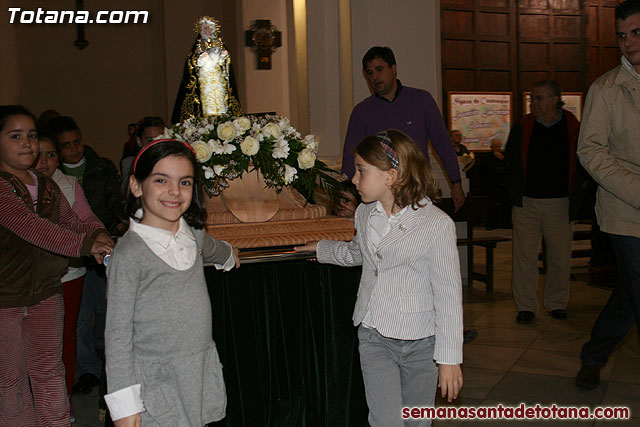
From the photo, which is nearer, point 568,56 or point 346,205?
point 346,205

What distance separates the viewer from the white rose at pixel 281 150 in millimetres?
3035

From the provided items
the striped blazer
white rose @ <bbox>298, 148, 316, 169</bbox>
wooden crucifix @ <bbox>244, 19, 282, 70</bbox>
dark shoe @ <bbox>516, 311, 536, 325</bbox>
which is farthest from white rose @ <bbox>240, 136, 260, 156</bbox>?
wooden crucifix @ <bbox>244, 19, 282, 70</bbox>

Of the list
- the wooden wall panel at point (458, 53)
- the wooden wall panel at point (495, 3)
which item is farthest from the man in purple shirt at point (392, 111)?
the wooden wall panel at point (495, 3)

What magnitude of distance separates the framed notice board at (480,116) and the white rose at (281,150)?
1007 centimetres

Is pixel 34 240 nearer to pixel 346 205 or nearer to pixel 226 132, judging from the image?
pixel 226 132

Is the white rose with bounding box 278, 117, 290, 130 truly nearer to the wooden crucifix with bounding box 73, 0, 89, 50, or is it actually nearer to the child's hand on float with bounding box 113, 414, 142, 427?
the child's hand on float with bounding box 113, 414, 142, 427

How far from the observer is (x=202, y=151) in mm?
2914

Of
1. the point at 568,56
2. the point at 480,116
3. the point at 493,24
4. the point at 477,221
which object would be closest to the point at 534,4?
the point at 493,24

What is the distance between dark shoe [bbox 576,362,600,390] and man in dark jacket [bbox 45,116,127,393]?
2930 mm

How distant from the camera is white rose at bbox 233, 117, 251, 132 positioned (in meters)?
3.06

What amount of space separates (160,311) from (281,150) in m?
1.13

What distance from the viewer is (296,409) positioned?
9.80 feet

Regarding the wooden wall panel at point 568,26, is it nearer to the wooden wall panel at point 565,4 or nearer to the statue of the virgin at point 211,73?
the wooden wall panel at point 565,4

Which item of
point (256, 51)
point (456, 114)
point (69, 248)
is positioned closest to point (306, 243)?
point (69, 248)
